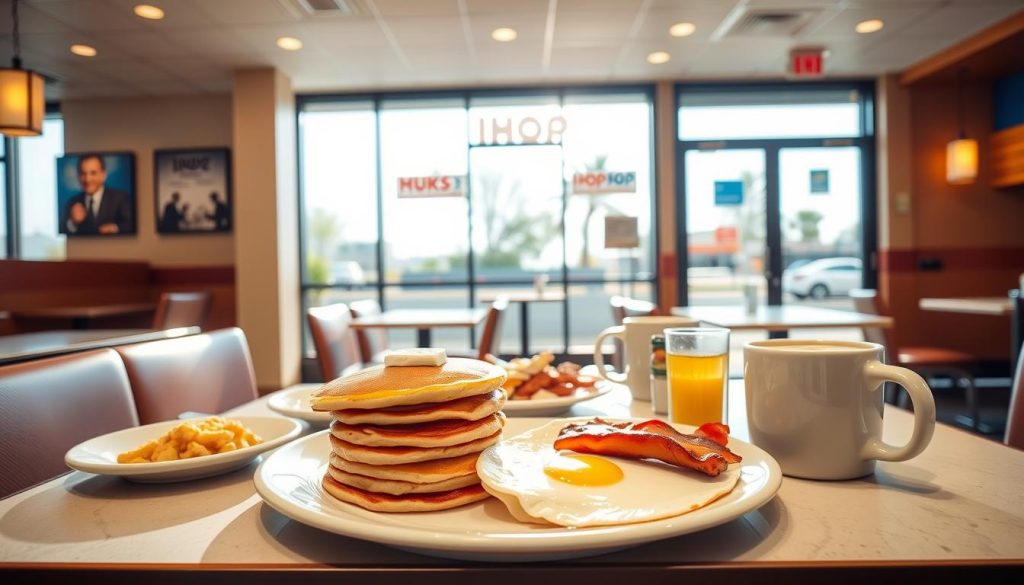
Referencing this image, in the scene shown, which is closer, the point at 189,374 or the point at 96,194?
the point at 189,374

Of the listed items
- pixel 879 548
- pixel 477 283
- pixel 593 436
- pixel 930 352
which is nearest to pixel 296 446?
pixel 593 436

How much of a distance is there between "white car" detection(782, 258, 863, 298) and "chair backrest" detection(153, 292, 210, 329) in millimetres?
5408

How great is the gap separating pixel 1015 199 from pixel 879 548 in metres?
7.23

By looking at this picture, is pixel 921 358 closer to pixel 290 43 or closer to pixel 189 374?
pixel 189 374

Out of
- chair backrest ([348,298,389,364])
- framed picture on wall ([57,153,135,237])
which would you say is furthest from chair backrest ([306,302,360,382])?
framed picture on wall ([57,153,135,237])

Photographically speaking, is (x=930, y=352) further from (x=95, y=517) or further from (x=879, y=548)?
(x=95, y=517)

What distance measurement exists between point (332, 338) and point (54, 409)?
216 centimetres

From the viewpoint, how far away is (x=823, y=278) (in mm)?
6203

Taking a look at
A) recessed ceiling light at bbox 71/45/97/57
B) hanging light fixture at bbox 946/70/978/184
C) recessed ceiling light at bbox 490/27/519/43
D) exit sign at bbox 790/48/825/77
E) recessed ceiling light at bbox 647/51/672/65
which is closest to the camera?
recessed ceiling light at bbox 490/27/519/43

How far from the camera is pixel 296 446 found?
750 mm

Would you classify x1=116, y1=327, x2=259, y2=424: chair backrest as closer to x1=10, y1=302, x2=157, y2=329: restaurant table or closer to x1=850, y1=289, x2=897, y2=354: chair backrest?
x1=850, y1=289, x2=897, y2=354: chair backrest

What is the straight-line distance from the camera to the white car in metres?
6.14

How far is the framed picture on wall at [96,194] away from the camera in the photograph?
250 inches

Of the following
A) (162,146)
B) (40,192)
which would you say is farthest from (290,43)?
(40,192)
